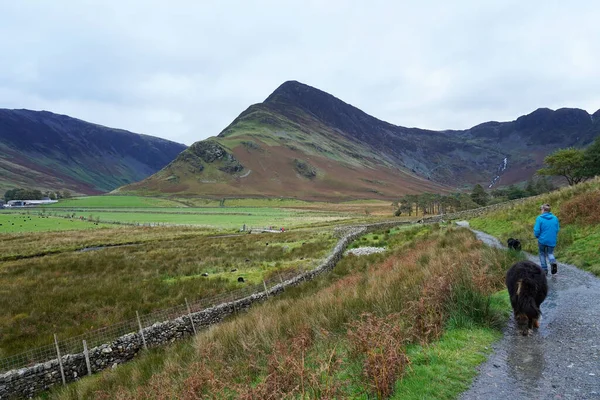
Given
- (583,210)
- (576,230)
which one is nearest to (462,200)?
(583,210)

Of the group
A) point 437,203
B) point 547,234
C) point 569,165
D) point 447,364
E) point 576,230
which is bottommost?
point 437,203

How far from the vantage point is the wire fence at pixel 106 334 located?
1154cm

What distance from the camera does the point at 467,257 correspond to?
11.0m

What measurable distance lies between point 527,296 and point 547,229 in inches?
183

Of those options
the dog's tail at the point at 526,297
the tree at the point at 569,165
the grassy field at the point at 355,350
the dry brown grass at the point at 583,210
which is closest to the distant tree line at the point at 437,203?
the tree at the point at 569,165

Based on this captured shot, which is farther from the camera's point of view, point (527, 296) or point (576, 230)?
point (576, 230)

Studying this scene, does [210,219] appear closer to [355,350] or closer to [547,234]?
[547,234]

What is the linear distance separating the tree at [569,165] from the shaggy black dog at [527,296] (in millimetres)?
74423

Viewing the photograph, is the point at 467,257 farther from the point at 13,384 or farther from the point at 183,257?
the point at 183,257

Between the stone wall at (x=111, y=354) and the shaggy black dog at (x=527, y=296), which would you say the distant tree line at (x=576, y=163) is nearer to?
the shaggy black dog at (x=527, y=296)

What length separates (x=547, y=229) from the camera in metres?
9.91

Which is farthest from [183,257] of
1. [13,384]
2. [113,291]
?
[13,384]

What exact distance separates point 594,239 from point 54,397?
1878cm

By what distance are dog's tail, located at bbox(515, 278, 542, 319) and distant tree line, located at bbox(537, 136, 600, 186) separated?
230ft
